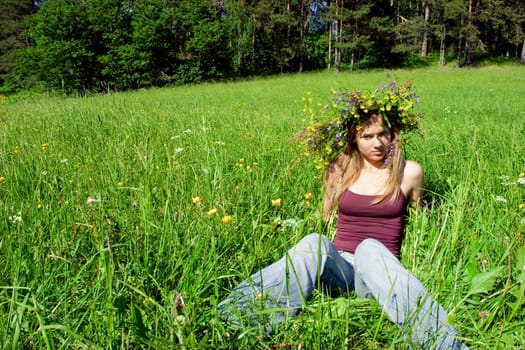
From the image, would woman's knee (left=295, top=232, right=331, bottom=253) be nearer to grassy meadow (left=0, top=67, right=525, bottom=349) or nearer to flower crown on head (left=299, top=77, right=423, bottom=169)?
grassy meadow (left=0, top=67, right=525, bottom=349)

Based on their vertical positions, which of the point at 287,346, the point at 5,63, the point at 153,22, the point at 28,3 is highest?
the point at 28,3

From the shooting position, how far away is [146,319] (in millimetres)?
1241

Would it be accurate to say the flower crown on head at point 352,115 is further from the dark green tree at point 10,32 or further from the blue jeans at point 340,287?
the dark green tree at point 10,32

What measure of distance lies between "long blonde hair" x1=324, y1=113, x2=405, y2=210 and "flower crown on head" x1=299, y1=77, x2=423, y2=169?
0.03m

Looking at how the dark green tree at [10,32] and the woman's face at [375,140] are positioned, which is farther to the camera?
the dark green tree at [10,32]

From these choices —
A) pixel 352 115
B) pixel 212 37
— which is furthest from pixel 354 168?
pixel 212 37

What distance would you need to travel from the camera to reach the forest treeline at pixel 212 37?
2397 cm

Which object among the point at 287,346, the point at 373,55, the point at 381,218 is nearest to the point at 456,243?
the point at 381,218

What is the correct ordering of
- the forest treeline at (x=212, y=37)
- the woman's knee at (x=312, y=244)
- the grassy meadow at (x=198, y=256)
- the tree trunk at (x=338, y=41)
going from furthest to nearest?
the tree trunk at (x=338, y=41)
the forest treeline at (x=212, y=37)
the woman's knee at (x=312, y=244)
the grassy meadow at (x=198, y=256)

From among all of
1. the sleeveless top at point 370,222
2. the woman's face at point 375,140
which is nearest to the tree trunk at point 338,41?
the woman's face at point 375,140

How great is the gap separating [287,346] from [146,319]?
1.61 feet

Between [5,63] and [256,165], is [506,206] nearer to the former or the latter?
[256,165]

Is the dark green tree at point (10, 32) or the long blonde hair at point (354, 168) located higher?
the dark green tree at point (10, 32)

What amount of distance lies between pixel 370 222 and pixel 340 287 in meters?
0.46
